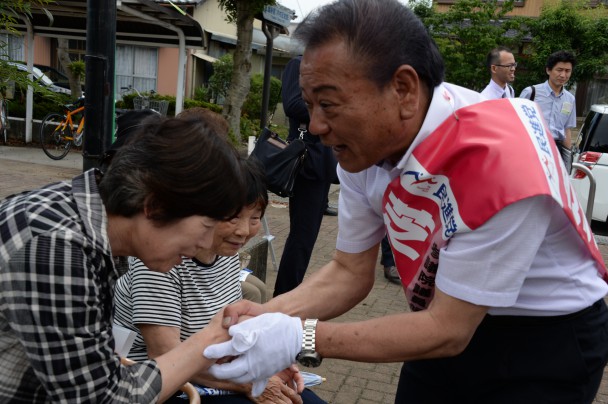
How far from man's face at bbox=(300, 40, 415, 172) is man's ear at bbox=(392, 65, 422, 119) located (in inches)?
0.5

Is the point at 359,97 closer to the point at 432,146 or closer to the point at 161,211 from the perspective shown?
the point at 432,146

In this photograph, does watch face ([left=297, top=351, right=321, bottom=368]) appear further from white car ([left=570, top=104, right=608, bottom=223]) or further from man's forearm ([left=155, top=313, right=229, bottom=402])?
white car ([left=570, top=104, right=608, bottom=223])

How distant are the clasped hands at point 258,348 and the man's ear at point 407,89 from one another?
630 millimetres

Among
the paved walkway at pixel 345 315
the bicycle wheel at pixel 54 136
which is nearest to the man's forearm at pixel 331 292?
the paved walkway at pixel 345 315

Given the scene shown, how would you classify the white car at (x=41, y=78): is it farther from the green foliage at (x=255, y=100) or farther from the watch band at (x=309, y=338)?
the green foliage at (x=255, y=100)

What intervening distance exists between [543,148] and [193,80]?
2161 cm

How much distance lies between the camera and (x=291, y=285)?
435 centimetres

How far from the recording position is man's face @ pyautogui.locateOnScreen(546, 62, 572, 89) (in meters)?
7.16

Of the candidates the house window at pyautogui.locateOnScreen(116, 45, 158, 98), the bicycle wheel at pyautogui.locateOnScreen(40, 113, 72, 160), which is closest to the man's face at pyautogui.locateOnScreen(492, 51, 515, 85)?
the bicycle wheel at pyautogui.locateOnScreen(40, 113, 72, 160)

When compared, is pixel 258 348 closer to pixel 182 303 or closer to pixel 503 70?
pixel 182 303

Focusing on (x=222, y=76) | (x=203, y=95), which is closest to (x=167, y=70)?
(x=203, y=95)

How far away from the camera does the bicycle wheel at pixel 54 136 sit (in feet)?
35.2

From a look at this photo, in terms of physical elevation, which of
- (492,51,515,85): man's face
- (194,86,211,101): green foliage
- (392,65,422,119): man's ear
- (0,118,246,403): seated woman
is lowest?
(194,86,211,101): green foliage

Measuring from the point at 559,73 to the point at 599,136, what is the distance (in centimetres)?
152
